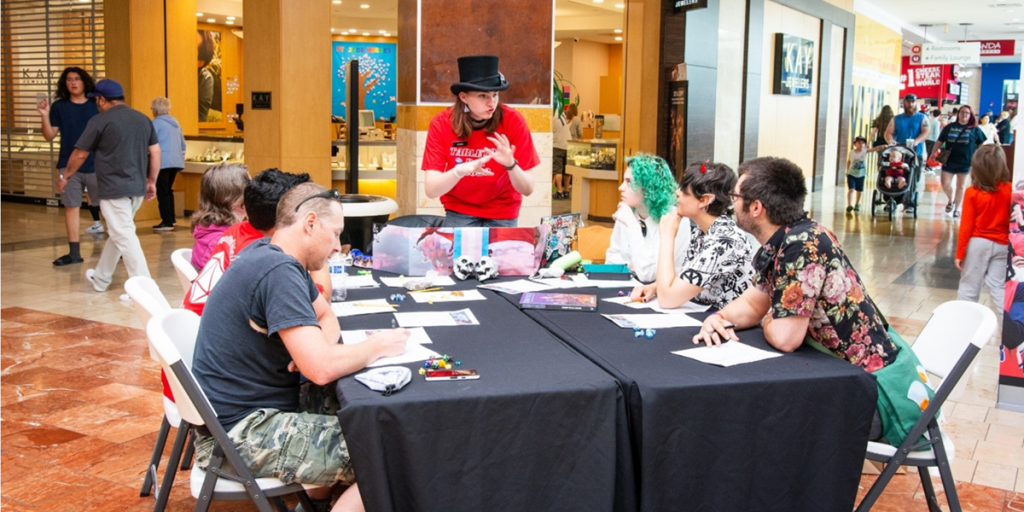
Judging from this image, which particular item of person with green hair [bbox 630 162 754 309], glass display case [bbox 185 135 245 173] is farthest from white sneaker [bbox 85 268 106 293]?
person with green hair [bbox 630 162 754 309]

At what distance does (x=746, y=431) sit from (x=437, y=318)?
1197mm

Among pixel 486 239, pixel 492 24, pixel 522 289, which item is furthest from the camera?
pixel 492 24

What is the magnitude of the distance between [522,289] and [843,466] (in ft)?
5.30

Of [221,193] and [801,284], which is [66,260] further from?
[801,284]

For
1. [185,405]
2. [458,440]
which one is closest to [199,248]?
[185,405]

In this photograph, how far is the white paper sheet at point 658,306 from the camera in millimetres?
3530

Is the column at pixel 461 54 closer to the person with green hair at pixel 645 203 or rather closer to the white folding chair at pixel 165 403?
the person with green hair at pixel 645 203

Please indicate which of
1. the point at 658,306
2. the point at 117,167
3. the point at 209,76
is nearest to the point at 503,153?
the point at 658,306

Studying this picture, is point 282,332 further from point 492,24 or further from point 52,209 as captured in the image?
point 52,209

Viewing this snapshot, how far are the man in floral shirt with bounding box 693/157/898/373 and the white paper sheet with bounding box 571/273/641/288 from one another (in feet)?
3.29

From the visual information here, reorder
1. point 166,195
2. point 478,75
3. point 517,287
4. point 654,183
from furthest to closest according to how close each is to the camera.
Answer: point 166,195, point 478,75, point 654,183, point 517,287

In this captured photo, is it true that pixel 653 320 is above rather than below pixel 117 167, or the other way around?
below

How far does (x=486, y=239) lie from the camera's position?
423cm

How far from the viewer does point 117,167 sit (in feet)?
23.3
